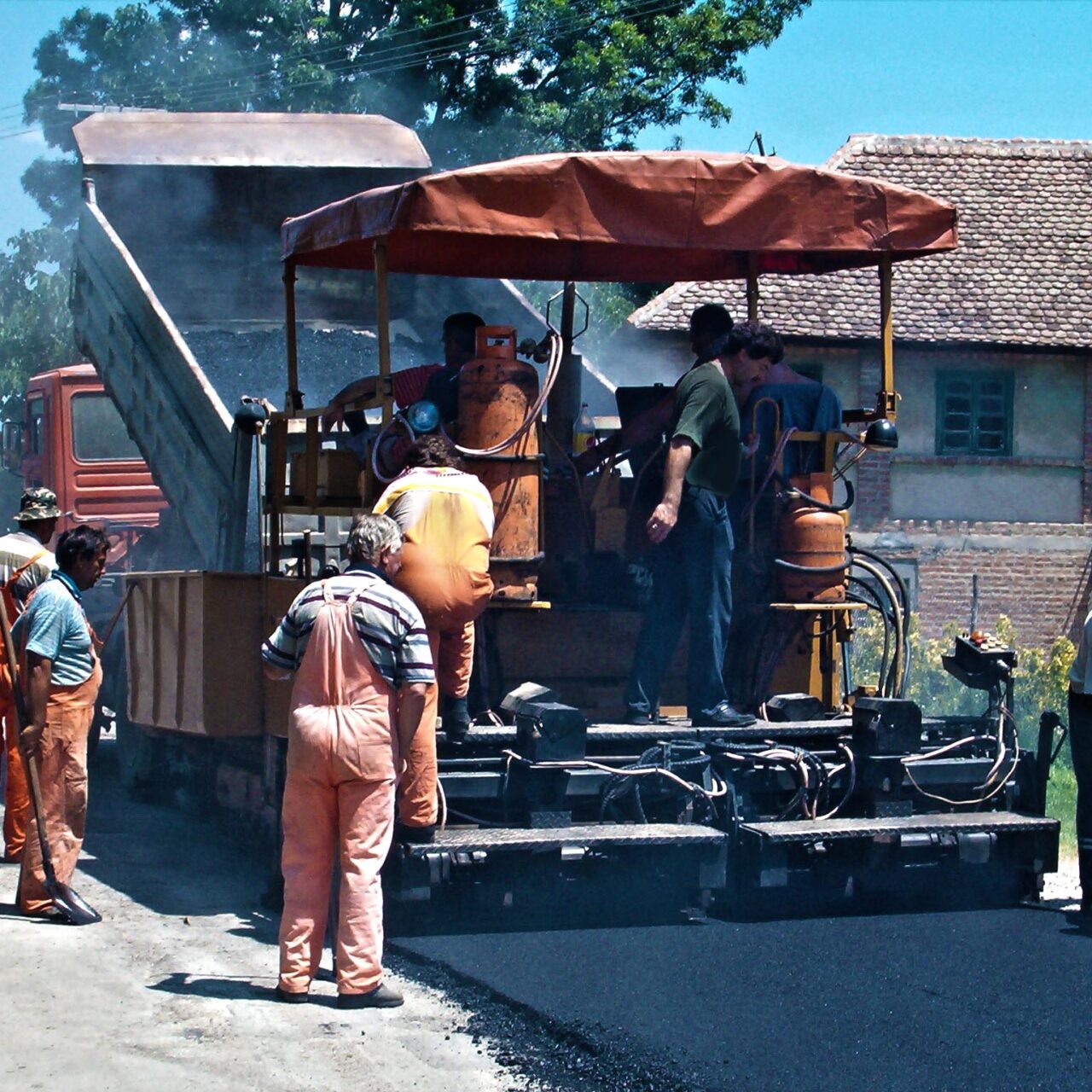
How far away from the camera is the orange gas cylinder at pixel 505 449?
683 cm

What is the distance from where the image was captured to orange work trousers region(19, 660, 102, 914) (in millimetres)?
6930

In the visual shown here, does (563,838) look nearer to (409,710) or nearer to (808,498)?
(409,710)

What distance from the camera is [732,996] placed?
18.6 feet

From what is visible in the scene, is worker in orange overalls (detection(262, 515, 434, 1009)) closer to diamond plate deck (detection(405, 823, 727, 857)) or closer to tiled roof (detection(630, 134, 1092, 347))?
diamond plate deck (detection(405, 823, 727, 857))

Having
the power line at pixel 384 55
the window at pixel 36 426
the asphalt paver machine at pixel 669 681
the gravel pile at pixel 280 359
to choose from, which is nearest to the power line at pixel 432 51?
the power line at pixel 384 55

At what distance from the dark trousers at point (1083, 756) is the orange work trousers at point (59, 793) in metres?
3.87

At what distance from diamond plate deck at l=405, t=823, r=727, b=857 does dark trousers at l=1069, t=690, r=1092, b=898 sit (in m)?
1.63

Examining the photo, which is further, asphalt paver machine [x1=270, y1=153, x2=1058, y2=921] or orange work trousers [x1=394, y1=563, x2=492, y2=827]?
asphalt paver machine [x1=270, y1=153, x2=1058, y2=921]

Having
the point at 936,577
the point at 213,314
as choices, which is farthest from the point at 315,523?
the point at 936,577

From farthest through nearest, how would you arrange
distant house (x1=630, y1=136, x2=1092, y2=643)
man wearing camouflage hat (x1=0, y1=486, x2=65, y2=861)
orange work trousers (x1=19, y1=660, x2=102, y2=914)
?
distant house (x1=630, y1=136, x2=1092, y2=643)
man wearing camouflage hat (x1=0, y1=486, x2=65, y2=861)
orange work trousers (x1=19, y1=660, x2=102, y2=914)

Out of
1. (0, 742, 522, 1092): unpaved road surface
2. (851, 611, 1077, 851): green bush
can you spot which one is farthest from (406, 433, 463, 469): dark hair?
(851, 611, 1077, 851): green bush

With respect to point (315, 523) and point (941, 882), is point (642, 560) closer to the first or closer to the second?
point (941, 882)

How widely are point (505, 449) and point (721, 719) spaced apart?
1356 millimetres

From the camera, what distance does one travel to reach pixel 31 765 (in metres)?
6.88
